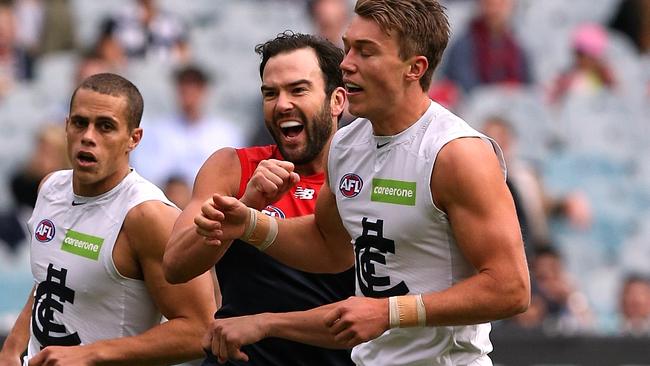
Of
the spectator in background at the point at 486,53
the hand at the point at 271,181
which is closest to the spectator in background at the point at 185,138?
the spectator in background at the point at 486,53

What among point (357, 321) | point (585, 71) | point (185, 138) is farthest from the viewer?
point (585, 71)

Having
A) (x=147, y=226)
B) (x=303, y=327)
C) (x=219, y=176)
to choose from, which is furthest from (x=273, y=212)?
(x=303, y=327)

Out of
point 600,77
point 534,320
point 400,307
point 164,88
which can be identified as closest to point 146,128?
point 164,88

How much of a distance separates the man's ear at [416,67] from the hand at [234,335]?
106cm

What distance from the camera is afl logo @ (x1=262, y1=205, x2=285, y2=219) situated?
573 cm

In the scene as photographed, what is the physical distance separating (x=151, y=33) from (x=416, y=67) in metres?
8.66

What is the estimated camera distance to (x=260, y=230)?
5.28 m

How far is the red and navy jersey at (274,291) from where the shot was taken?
18.6ft

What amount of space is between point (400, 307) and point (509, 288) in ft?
1.24

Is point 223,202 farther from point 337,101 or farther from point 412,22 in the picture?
point 337,101

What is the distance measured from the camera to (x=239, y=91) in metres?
13.3

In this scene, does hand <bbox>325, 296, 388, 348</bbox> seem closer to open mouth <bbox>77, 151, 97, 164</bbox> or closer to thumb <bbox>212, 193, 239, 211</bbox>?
thumb <bbox>212, 193, 239, 211</bbox>

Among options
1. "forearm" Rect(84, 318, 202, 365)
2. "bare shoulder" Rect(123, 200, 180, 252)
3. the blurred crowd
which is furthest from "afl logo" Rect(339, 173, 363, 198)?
the blurred crowd

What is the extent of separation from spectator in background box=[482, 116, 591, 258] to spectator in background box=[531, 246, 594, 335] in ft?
0.64
